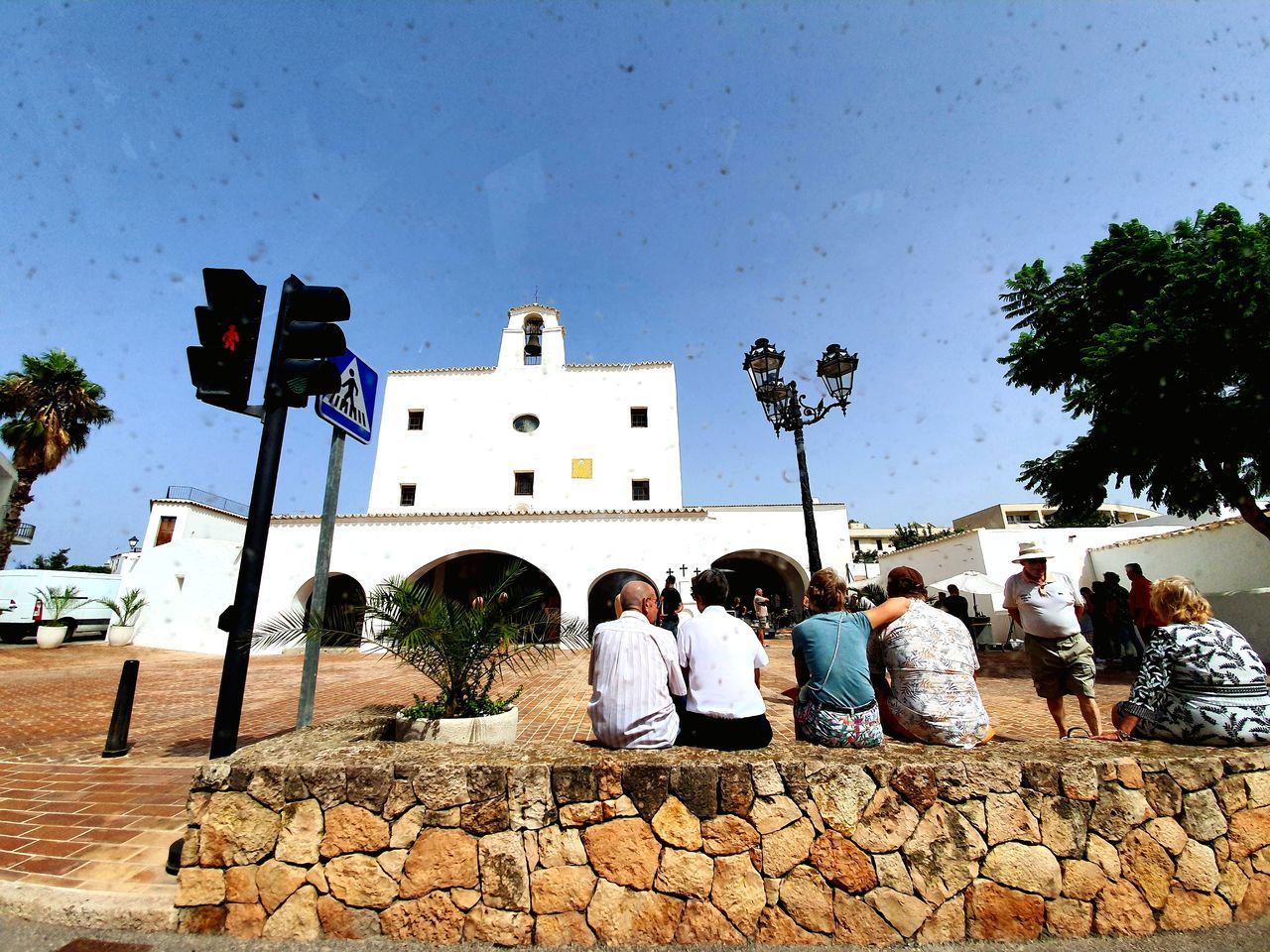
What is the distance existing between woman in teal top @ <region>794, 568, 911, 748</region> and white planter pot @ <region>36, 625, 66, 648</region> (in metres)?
23.0

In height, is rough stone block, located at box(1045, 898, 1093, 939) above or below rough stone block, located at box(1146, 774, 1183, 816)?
below

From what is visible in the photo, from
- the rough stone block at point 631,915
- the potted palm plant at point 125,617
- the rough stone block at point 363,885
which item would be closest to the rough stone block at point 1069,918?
the rough stone block at point 631,915

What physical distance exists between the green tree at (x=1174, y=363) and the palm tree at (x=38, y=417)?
3222 centimetres

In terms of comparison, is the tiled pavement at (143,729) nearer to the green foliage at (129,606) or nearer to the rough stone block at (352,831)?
the rough stone block at (352,831)

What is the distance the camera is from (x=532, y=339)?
25.1m

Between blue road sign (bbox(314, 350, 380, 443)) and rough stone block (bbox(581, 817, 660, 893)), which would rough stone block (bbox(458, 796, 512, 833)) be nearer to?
rough stone block (bbox(581, 817, 660, 893))

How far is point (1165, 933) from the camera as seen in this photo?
7.51ft

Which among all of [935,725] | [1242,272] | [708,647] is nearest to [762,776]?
[708,647]

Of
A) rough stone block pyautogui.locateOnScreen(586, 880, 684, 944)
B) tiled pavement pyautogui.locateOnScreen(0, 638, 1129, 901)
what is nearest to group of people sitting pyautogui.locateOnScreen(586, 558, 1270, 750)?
rough stone block pyautogui.locateOnScreen(586, 880, 684, 944)

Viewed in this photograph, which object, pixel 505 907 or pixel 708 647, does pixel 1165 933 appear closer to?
pixel 708 647

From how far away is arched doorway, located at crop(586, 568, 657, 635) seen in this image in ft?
57.7

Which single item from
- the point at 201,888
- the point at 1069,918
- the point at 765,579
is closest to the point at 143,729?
the point at 201,888

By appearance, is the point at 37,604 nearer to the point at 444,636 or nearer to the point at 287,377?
the point at 444,636

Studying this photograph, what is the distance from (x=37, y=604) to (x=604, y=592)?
19577mm
